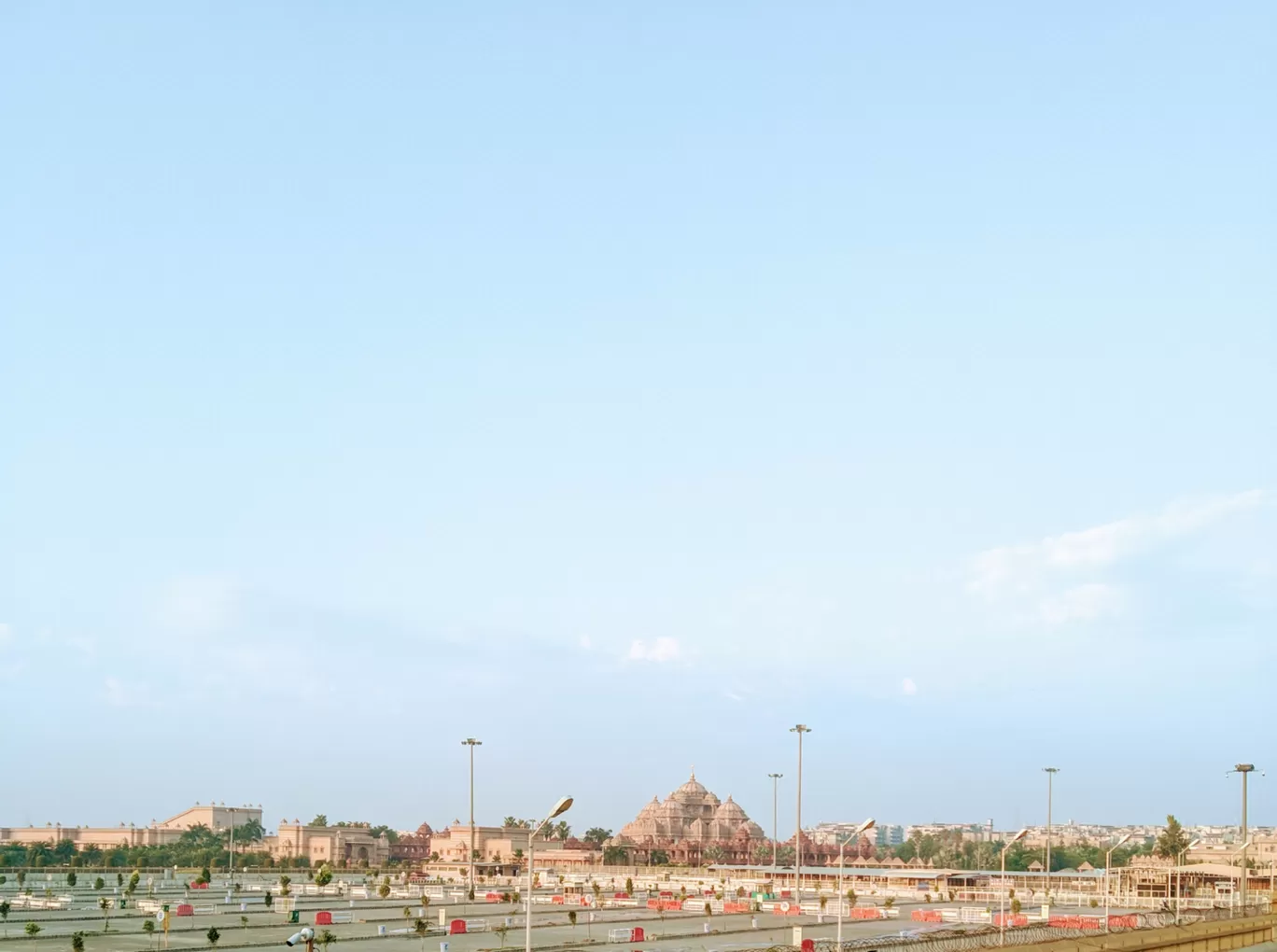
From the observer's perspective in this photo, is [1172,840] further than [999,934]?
Yes

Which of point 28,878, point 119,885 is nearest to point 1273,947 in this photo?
point 119,885

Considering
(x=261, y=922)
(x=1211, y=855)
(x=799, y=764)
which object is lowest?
(x=1211, y=855)

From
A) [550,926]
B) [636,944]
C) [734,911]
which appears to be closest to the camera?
[636,944]

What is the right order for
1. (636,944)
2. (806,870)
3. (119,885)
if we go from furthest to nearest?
(806,870), (119,885), (636,944)

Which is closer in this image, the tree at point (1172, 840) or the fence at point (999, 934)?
the fence at point (999, 934)

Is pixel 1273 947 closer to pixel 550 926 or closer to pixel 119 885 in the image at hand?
pixel 550 926

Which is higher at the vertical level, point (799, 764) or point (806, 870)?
point (799, 764)

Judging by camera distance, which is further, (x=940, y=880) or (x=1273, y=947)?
(x=940, y=880)

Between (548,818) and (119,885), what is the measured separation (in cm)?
11057

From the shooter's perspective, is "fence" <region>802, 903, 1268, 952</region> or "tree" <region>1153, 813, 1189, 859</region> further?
"tree" <region>1153, 813, 1189, 859</region>

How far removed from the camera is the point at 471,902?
355 feet

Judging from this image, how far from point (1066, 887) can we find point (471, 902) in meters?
61.1

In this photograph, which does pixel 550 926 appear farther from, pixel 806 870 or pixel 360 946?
pixel 806 870

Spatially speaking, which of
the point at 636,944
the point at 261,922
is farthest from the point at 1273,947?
the point at 261,922
